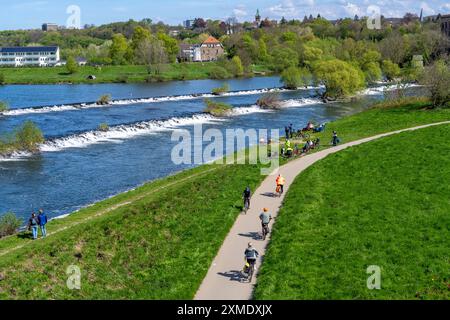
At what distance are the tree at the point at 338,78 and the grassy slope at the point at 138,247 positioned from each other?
56031 mm

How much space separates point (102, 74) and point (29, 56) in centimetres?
4604

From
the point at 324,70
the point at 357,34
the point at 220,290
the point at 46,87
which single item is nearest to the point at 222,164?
the point at 220,290

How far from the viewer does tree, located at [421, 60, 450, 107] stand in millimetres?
54438

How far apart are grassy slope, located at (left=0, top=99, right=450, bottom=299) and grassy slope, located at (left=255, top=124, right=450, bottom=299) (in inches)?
110

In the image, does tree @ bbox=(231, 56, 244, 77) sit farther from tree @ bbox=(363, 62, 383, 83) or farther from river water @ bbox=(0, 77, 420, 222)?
tree @ bbox=(363, 62, 383, 83)

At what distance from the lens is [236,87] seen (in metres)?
111

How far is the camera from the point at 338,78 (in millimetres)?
84312

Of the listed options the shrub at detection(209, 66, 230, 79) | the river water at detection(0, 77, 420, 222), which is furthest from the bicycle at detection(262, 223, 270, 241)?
the shrub at detection(209, 66, 230, 79)

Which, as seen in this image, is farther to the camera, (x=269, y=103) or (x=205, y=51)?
(x=205, y=51)

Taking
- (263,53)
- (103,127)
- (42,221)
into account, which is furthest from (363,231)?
(263,53)

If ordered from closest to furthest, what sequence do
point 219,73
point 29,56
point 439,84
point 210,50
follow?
point 439,84, point 219,73, point 29,56, point 210,50

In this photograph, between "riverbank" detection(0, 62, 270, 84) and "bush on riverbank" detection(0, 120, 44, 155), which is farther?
"riverbank" detection(0, 62, 270, 84)

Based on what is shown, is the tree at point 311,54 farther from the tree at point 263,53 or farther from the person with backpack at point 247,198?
the person with backpack at point 247,198

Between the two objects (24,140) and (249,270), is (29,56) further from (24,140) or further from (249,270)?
(249,270)
